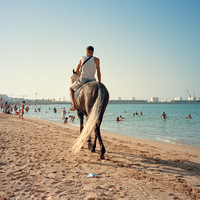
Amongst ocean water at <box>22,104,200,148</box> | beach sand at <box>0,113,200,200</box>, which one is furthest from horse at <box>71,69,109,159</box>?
ocean water at <box>22,104,200,148</box>

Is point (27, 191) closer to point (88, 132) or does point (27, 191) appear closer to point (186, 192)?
point (88, 132)

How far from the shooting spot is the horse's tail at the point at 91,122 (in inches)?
156

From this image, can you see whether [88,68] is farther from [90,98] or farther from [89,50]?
[90,98]

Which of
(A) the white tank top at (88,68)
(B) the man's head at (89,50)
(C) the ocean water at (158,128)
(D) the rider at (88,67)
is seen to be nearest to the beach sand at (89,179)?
(D) the rider at (88,67)

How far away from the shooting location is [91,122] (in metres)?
4.09

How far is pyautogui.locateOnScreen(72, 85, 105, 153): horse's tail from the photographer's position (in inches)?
156

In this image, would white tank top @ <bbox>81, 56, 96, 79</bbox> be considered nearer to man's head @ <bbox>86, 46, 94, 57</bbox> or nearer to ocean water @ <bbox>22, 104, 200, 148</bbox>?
man's head @ <bbox>86, 46, 94, 57</bbox>

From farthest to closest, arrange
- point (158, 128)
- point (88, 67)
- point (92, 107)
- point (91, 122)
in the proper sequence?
1. point (158, 128)
2. point (88, 67)
3. point (92, 107)
4. point (91, 122)

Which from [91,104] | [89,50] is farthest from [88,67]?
[91,104]

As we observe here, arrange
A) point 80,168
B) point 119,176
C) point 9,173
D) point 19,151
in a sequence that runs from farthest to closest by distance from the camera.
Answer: point 19,151 → point 80,168 → point 119,176 → point 9,173

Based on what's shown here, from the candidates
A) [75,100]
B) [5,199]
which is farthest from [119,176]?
[75,100]

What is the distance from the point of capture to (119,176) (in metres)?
3.38

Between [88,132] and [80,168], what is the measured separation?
33.9 inches

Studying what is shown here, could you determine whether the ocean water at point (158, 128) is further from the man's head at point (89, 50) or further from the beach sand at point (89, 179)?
the man's head at point (89, 50)
